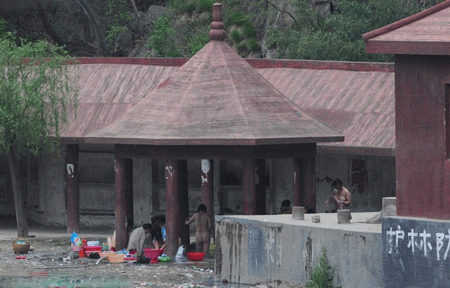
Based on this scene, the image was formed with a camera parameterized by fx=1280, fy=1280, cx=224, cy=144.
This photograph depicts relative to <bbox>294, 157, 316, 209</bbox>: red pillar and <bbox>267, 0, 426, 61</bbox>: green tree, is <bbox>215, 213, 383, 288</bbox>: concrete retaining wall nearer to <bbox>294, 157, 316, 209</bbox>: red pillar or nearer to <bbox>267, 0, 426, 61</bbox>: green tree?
<bbox>294, 157, 316, 209</bbox>: red pillar

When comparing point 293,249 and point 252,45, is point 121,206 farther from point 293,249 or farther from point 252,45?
point 252,45

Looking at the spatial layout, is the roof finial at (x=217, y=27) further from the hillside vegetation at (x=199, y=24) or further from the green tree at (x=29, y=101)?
the hillside vegetation at (x=199, y=24)

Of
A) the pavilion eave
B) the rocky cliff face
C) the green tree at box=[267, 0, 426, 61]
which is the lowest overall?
the pavilion eave

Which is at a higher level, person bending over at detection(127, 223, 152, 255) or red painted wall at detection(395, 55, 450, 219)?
red painted wall at detection(395, 55, 450, 219)

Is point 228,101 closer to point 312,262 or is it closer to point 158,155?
point 158,155

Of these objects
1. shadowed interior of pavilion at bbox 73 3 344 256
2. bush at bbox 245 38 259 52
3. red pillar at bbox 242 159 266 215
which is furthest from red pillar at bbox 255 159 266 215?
bush at bbox 245 38 259 52

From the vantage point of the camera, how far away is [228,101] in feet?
82.2

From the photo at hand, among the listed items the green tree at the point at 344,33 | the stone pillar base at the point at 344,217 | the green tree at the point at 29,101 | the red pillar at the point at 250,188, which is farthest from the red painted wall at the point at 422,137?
the green tree at the point at 344,33

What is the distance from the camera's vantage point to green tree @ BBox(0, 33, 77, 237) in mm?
27891

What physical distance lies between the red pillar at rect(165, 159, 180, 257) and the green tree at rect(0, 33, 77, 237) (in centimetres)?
427

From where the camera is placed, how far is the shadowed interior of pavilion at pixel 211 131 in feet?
80.4

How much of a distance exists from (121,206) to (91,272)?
2.41 m

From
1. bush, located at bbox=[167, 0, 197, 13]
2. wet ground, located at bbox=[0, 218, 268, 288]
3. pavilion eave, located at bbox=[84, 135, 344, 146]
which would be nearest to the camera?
wet ground, located at bbox=[0, 218, 268, 288]

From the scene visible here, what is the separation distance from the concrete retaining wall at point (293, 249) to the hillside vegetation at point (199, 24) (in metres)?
14.4
